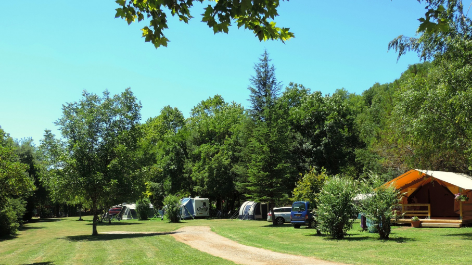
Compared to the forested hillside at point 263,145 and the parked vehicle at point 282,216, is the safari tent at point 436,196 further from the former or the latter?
the parked vehicle at point 282,216

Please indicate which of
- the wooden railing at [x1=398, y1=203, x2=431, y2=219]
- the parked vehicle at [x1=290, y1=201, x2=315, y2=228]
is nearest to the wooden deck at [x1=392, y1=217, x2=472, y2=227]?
the wooden railing at [x1=398, y1=203, x2=431, y2=219]

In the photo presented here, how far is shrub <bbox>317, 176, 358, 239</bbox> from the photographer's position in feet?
52.9

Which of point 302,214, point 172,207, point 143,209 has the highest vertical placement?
point 302,214

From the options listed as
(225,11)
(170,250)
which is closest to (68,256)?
(170,250)

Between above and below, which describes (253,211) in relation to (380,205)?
below

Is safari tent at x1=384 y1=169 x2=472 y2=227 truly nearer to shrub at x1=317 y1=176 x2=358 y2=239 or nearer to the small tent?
the small tent

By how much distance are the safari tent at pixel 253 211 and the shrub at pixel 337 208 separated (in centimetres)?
2035

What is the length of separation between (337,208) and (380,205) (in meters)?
1.84

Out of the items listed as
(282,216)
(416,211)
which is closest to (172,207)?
(282,216)

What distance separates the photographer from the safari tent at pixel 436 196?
19844mm

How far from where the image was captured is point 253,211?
1439 inches

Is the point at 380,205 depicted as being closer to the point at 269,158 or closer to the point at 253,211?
the point at 269,158

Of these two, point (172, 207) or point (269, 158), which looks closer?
point (269, 158)

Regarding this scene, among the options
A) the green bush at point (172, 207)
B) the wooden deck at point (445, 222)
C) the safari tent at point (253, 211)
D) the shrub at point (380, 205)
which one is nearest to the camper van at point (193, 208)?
the safari tent at point (253, 211)
